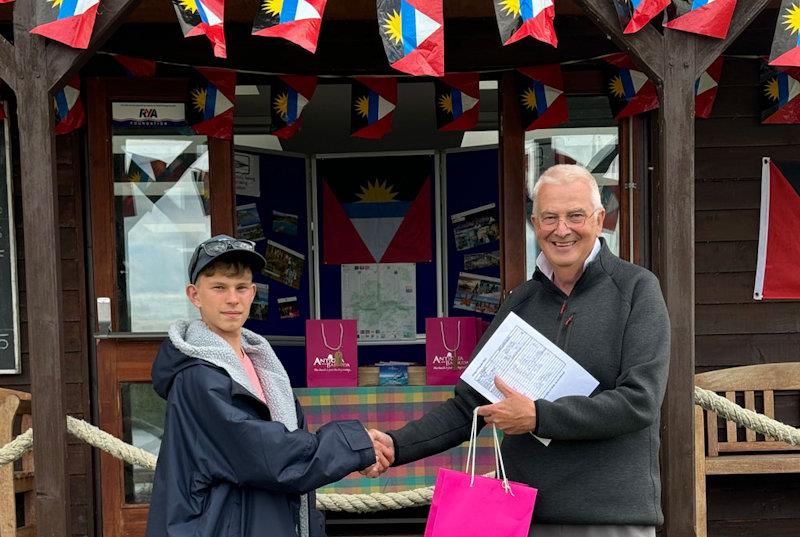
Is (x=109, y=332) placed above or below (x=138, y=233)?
below

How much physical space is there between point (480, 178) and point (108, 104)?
3.16 m

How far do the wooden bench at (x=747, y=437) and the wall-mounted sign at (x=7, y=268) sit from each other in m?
3.59

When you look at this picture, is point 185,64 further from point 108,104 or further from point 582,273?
point 582,273

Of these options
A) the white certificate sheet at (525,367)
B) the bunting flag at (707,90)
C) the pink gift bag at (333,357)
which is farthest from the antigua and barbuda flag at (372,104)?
the white certificate sheet at (525,367)

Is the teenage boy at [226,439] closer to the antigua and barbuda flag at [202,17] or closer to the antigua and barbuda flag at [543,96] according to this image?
the antigua and barbuda flag at [202,17]

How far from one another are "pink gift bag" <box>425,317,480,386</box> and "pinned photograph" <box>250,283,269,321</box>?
2.12 m

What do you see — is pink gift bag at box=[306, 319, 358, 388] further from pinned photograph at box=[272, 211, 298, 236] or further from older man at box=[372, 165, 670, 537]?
older man at box=[372, 165, 670, 537]

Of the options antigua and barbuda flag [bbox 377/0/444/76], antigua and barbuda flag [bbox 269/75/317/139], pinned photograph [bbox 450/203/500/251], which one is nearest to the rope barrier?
antigua and barbuda flag [bbox 377/0/444/76]

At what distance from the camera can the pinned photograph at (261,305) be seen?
675cm

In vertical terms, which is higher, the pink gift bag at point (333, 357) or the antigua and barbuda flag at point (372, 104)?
the antigua and barbuda flag at point (372, 104)

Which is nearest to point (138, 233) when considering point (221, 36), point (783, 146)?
point (221, 36)

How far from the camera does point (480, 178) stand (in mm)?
7051

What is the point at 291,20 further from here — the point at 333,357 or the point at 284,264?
the point at 284,264

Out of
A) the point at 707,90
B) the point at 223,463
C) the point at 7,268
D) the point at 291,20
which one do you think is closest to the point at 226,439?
the point at 223,463
